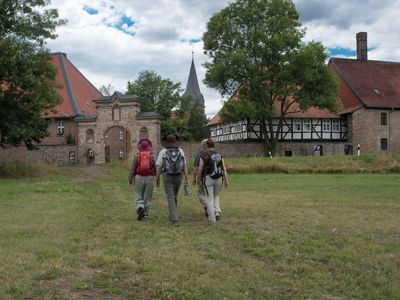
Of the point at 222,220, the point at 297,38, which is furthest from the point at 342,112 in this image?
the point at 222,220

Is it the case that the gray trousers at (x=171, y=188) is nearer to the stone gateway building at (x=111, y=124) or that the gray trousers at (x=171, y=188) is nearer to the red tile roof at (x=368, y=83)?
the stone gateway building at (x=111, y=124)

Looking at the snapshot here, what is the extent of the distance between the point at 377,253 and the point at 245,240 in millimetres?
2007

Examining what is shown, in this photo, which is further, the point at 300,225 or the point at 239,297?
the point at 300,225

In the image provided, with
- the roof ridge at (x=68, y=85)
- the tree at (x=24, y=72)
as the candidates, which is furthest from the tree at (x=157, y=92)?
the tree at (x=24, y=72)

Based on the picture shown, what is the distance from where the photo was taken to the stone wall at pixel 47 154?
153ft

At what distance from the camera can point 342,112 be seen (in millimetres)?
52000

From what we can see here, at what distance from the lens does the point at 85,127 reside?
4638 centimetres

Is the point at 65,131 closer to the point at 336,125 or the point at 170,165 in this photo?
the point at 336,125

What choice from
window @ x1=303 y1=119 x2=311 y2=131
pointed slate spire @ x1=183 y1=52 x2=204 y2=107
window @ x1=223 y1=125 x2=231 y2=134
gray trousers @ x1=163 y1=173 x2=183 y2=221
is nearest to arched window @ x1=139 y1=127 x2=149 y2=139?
window @ x1=223 y1=125 x2=231 y2=134

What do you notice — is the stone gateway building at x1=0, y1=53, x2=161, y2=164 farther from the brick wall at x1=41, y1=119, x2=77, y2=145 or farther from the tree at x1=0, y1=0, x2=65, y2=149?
the tree at x1=0, y1=0, x2=65, y2=149

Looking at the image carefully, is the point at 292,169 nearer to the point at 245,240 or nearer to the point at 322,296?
the point at 245,240

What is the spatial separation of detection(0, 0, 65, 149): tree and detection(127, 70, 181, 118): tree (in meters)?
35.5

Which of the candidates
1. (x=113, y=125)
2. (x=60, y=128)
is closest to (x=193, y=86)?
(x=60, y=128)

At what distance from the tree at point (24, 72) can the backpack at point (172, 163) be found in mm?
16803
